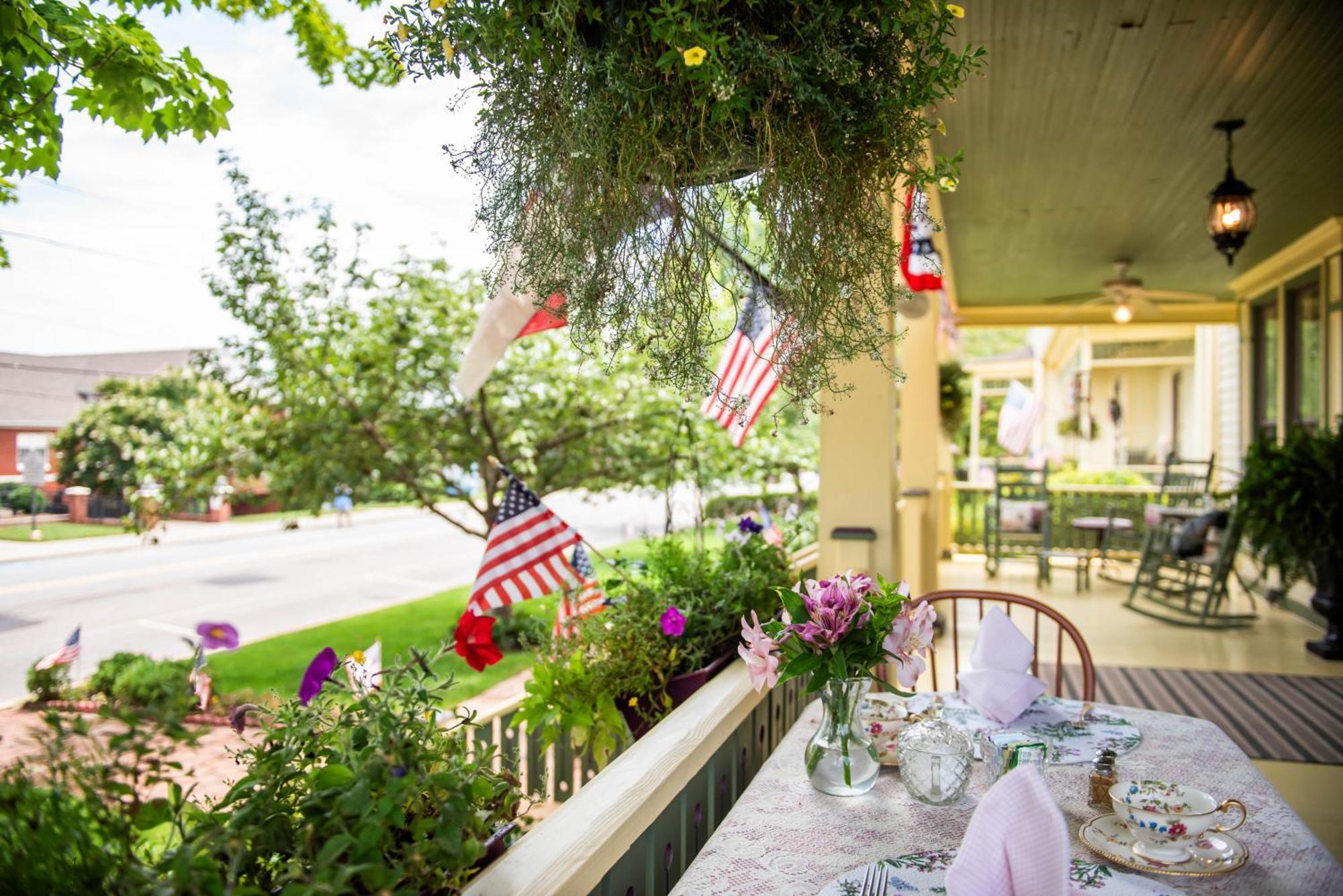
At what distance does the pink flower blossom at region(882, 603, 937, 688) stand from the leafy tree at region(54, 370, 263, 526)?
5.68 meters

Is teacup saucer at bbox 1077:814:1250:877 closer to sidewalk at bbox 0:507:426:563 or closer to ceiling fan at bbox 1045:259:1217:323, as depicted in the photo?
sidewalk at bbox 0:507:426:563

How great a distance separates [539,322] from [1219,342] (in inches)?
394

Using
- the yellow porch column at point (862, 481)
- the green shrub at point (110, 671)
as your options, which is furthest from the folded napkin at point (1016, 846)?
the green shrub at point (110, 671)

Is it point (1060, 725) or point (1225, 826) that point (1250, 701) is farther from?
point (1225, 826)

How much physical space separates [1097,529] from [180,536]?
1235 centimetres

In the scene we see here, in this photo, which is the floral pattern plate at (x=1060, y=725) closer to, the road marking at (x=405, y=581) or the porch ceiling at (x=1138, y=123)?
the porch ceiling at (x=1138, y=123)

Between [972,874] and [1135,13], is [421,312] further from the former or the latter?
[972,874]

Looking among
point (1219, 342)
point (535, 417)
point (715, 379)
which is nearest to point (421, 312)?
point (535, 417)

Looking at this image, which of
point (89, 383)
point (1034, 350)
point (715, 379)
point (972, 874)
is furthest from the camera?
point (1034, 350)

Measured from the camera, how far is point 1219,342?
10.0m

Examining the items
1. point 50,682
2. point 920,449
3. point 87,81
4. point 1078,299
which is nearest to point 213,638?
point 50,682

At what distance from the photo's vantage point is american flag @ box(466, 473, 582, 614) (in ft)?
9.12

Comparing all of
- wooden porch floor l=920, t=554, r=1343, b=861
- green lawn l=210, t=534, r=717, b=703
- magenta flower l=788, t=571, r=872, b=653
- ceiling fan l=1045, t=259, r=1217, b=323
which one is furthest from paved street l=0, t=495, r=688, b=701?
magenta flower l=788, t=571, r=872, b=653

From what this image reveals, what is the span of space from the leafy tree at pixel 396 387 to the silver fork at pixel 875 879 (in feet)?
15.7
